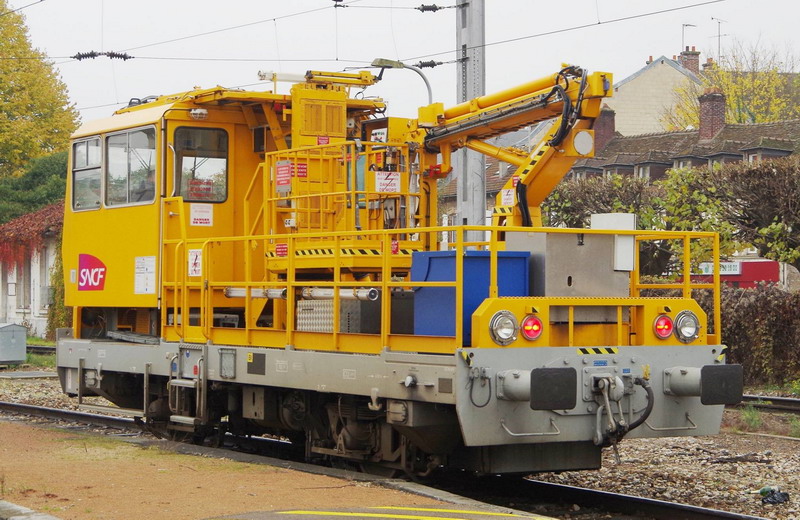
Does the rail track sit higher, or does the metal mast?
the metal mast

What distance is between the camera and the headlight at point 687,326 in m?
9.71

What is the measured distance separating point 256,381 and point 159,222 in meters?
2.56

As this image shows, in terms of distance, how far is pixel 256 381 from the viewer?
11.0 meters

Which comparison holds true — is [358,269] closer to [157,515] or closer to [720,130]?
[157,515]

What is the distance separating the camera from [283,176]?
1158cm

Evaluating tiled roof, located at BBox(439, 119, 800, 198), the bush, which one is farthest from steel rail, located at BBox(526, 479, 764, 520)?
tiled roof, located at BBox(439, 119, 800, 198)

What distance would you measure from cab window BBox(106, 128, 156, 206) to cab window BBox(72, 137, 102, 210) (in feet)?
0.90

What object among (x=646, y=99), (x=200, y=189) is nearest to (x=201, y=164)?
(x=200, y=189)

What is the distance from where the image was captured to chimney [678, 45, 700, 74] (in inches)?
2653

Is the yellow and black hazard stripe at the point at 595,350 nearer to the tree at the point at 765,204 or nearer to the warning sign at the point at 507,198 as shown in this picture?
the warning sign at the point at 507,198

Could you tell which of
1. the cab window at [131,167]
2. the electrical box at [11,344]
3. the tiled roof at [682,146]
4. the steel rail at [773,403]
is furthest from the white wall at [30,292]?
the steel rail at [773,403]

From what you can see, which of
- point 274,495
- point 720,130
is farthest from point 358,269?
point 720,130

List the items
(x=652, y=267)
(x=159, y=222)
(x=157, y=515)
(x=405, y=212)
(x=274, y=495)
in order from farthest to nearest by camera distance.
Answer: (x=652, y=267) < (x=159, y=222) < (x=405, y=212) < (x=274, y=495) < (x=157, y=515)

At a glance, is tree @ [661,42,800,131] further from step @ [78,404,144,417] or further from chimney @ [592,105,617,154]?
step @ [78,404,144,417]
